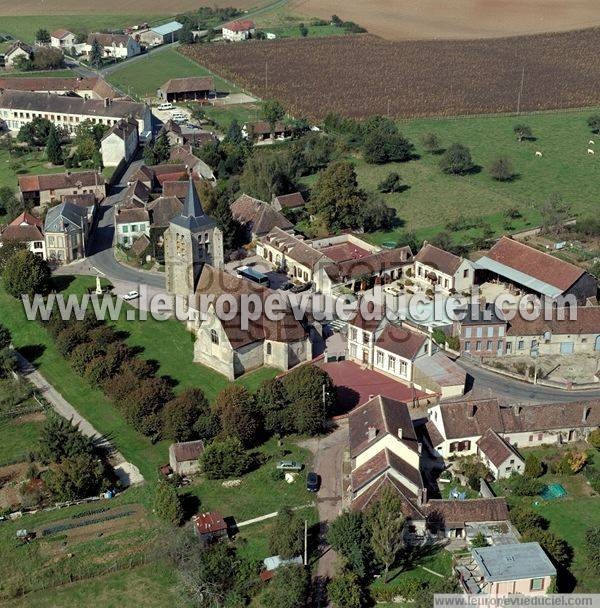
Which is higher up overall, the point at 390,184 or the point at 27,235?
the point at 390,184

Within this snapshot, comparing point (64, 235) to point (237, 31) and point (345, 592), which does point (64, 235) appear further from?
point (237, 31)

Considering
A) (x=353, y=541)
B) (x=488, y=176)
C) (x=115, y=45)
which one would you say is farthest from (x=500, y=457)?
(x=115, y=45)

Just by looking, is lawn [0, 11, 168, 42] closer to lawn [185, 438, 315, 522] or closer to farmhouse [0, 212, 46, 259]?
farmhouse [0, 212, 46, 259]

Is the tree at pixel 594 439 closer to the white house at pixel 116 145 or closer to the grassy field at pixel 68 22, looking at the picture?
the white house at pixel 116 145

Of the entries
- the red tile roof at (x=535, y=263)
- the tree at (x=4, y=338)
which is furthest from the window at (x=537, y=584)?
the tree at (x=4, y=338)

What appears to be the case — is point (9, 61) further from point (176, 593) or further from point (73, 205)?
point (176, 593)

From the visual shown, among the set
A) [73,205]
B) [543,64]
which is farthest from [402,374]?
[543,64]
